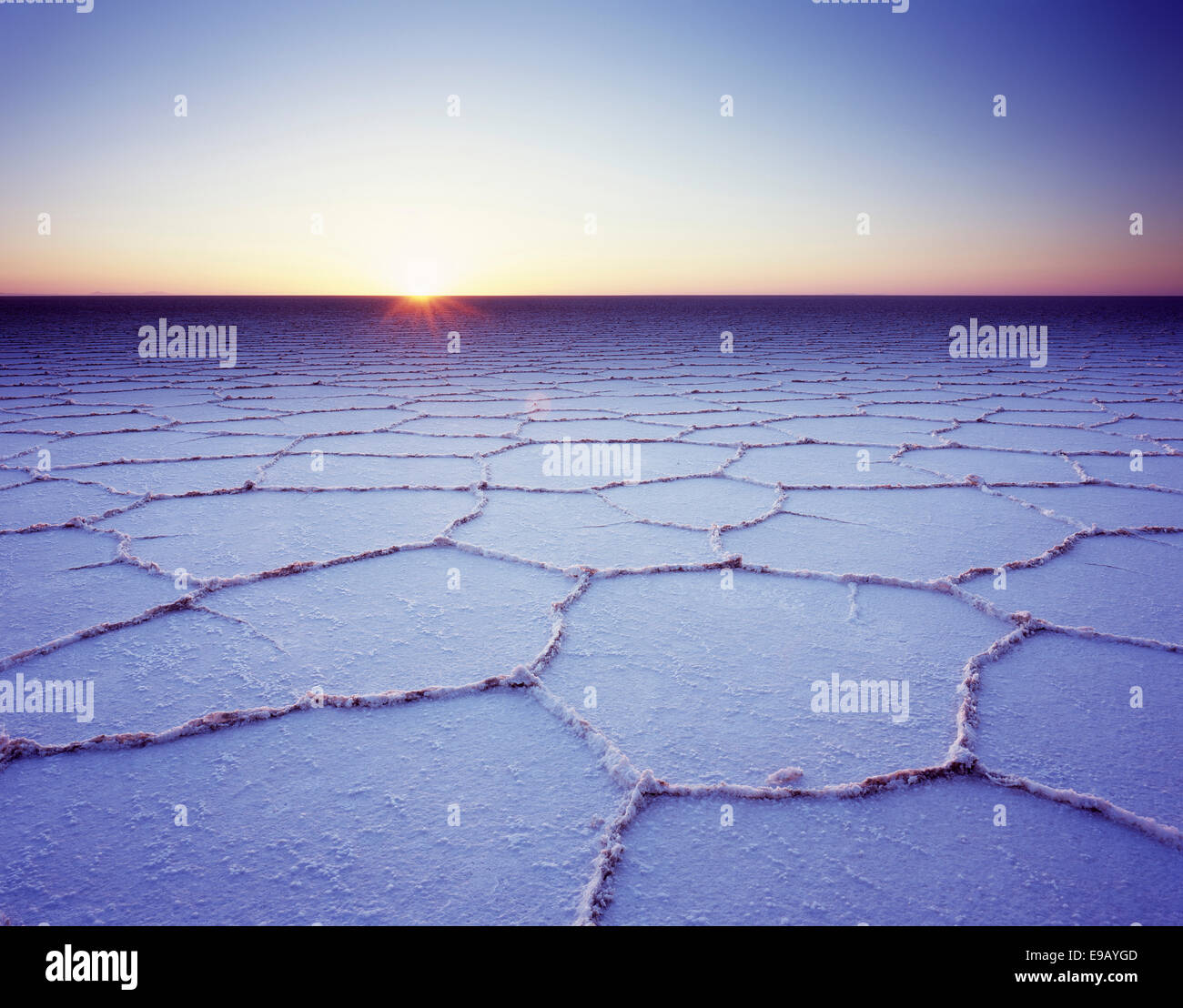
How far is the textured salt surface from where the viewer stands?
0.67 m

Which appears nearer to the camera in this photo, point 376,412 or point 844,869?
point 844,869

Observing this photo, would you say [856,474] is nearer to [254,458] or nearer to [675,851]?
[675,851]

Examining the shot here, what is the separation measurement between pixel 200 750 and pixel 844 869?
0.73 metres

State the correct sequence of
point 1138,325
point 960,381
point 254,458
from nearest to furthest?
point 254,458 < point 960,381 < point 1138,325

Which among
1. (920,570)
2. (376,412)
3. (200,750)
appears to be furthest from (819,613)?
(376,412)

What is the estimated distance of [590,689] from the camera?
0.98 meters

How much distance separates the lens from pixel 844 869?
67cm

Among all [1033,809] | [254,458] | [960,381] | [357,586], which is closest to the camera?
[1033,809]

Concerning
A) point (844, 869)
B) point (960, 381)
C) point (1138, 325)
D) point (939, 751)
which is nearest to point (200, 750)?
point (844, 869)

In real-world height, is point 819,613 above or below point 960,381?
below

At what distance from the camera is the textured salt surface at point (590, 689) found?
2.18 ft

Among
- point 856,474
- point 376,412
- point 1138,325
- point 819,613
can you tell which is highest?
point 1138,325

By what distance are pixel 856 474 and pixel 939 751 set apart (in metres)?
1.36

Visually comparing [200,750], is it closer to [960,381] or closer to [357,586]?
[357,586]
